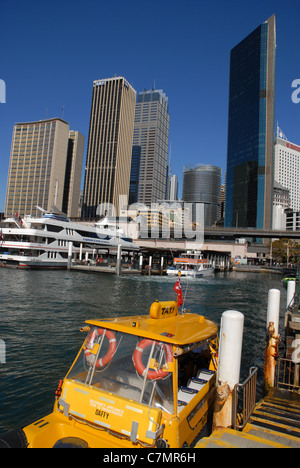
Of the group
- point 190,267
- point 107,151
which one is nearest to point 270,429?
point 190,267

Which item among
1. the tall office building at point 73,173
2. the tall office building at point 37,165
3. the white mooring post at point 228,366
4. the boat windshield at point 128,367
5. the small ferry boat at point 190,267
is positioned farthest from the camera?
the tall office building at point 73,173

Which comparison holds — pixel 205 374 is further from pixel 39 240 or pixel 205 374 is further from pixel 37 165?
pixel 37 165

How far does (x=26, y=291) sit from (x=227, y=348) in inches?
833

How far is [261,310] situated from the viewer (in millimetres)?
22859

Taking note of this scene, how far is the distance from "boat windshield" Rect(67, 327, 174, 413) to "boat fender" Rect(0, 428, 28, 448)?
1.14 metres

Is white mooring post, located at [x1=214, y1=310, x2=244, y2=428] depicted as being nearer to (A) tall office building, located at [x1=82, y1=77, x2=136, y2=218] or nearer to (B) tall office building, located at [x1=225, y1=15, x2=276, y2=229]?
(B) tall office building, located at [x1=225, y1=15, x2=276, y2=229]

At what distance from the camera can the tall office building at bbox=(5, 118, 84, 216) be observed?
171 m

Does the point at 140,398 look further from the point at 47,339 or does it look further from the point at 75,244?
the point at 75,244

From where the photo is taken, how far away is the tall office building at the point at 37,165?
170625 mm

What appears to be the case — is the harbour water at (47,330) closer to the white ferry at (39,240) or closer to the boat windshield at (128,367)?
the boat windshield at (128,367)

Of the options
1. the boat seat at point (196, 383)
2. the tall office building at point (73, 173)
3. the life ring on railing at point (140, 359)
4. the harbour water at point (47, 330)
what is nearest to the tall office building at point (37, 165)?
the tall office building at point (73, 173)

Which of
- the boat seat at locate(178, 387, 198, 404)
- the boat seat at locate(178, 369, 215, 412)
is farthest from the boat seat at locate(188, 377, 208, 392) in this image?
the boat seat at locate(178, 387, 198, 404)

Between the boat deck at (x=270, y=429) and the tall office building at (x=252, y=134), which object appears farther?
the tall office building at (x=252, y=134)

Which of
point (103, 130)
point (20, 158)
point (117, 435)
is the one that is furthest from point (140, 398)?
point (103, 130)
